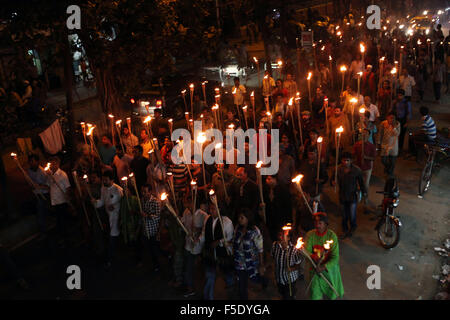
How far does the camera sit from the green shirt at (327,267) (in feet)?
19.2

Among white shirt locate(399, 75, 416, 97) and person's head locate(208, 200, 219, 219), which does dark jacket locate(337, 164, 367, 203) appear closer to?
person's head locate(208, 200, 219, 219)

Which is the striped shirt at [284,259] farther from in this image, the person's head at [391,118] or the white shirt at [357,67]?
the white shirt at [357,67]

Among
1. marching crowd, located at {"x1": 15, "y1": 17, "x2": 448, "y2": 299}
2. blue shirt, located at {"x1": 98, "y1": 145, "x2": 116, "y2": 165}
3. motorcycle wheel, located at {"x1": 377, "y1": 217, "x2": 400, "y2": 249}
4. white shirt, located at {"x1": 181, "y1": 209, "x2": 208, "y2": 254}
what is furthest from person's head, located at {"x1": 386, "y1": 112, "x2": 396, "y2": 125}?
blue shirt, located at {"x1": 98, "y1": 145, "x2": 116, "y2": 165}

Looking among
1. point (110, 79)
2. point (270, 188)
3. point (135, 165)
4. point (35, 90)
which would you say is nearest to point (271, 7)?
point (110, 79)

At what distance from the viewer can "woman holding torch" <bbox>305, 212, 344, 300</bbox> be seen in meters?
5.83

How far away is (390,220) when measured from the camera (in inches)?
309

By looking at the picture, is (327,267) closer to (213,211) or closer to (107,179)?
(213,211)

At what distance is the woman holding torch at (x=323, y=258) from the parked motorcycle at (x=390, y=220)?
2.33 metres

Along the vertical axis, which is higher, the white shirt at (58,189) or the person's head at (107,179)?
the person's head at (107,179)

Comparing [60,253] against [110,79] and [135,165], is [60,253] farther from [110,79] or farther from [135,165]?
[110,79]

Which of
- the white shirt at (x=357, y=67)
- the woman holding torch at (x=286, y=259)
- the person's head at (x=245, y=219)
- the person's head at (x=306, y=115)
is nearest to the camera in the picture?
the woman holding torch at (x=286, y=259)

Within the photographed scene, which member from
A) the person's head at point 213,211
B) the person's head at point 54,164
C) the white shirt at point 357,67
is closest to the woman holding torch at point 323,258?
the person's head at point 213,211

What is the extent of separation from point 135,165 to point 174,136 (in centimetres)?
219

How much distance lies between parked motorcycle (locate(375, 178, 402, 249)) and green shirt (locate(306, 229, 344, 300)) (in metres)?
2.32
